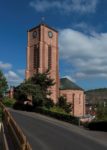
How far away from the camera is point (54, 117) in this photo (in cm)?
5931

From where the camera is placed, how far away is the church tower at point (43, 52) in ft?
384

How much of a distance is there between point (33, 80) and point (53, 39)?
156 ft

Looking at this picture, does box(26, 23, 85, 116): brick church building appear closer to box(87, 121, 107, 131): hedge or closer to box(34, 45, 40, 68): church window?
box(34, 45, 40, 68): church window

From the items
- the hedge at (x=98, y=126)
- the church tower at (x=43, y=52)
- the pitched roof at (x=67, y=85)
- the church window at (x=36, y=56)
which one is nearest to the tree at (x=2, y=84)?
the church tower at (x=43, y=52)

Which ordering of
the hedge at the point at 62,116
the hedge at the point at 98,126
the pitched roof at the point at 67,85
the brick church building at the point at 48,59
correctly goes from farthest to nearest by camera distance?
1. the pitched roof at the point at 67,85
2. the brick church building at the point at 48,59
3. the hedge at the point at 62,116
4. the hedge at the point at 98,126

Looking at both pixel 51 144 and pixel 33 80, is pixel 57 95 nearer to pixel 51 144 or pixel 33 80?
pixel 33 80

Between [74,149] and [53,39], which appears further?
[53,39]

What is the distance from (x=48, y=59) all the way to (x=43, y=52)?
308 cm

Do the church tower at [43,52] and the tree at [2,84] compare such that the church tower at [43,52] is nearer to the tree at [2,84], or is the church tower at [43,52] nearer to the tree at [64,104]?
the tree at [64,104]

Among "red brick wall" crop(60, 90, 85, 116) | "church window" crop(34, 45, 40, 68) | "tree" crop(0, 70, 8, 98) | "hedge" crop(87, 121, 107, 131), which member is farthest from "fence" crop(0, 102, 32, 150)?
"red brick wall" crop(60, 90, 85, 116)

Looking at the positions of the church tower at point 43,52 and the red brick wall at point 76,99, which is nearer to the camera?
the church tower at point 43,52

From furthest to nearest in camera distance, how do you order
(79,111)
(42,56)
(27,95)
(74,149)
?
(79,111) < (42,56) < (27,95) < (74,149)

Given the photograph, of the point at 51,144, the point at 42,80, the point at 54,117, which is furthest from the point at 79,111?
the point at 51,144

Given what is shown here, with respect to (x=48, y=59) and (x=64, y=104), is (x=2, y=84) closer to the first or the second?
(x=64, y=104)
